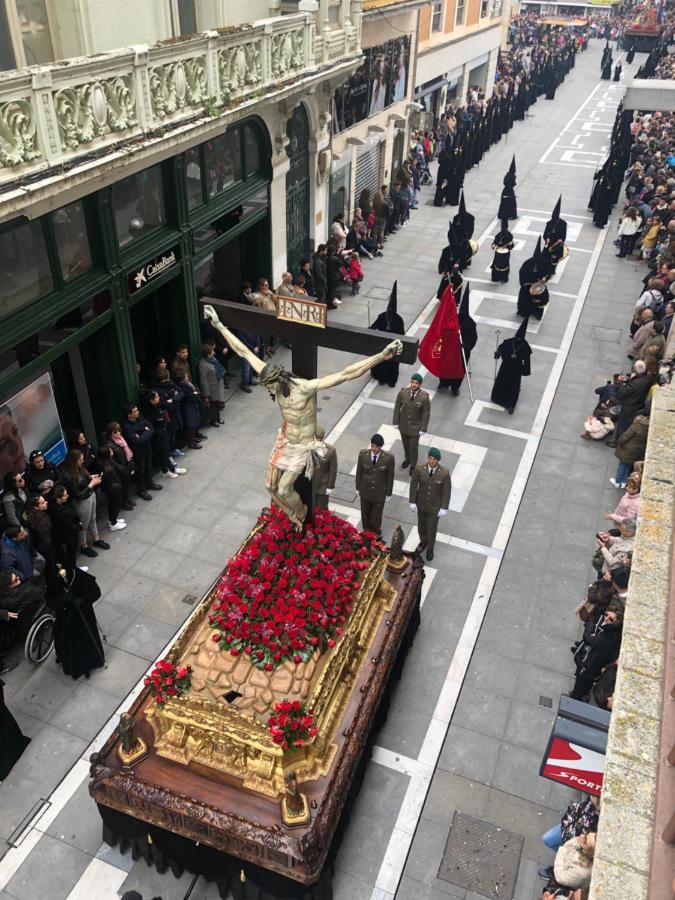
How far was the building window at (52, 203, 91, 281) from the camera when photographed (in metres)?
10.8

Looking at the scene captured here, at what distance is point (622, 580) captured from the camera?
8.88 m

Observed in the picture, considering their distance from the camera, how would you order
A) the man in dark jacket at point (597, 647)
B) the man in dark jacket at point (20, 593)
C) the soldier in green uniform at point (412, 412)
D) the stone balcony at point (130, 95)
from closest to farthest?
the stone balcony at point (130, 95) → the man in dark jacket at point (597, 647) → the man in dark jacket at point (20, 593) → the soldier in green uniform at point (412, 412)

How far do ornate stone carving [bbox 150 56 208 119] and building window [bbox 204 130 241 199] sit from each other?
Result: 3.00m

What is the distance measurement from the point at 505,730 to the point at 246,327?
5.69 meters

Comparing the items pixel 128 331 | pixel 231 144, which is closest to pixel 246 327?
pixel 128 331

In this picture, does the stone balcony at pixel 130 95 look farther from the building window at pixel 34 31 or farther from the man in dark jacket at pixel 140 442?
the man in dark jacket at pixel 140 442

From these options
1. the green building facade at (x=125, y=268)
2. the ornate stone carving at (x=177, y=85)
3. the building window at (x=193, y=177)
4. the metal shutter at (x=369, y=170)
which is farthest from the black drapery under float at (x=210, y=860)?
the metal shutter at (x=369, y=170)

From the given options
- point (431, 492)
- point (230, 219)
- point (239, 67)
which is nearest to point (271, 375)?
point (431, 492)

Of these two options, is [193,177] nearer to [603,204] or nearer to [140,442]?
[140,442]

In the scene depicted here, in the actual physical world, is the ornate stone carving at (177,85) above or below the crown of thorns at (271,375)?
above

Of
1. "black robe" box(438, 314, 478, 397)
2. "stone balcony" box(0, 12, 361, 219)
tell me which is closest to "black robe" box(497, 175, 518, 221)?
"black robe" box(438, 314, 478, 397)

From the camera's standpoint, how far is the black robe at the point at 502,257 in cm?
2111

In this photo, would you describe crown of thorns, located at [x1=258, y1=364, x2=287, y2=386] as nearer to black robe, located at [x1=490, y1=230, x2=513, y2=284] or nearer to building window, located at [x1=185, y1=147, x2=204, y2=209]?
building window, located at [x1=185, y1=147, x2=204, y2=209]

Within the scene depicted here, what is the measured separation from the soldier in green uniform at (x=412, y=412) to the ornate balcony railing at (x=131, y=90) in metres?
5.37
